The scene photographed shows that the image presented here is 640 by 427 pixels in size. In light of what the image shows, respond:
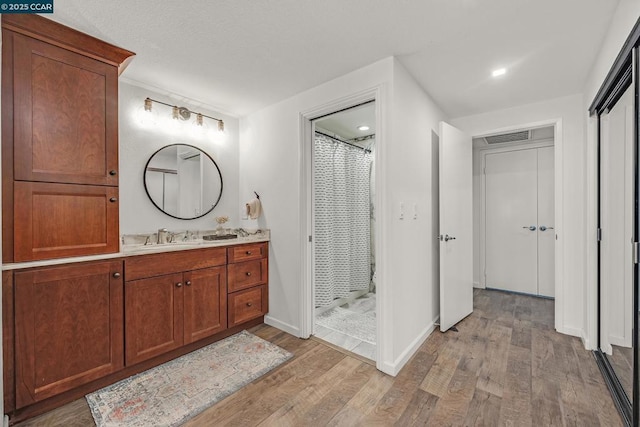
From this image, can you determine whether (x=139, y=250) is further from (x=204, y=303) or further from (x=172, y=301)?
(x=204, y=303)

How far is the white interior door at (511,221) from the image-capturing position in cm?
376

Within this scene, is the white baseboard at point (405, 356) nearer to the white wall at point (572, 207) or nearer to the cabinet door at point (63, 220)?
the white wall at point (572, 207)

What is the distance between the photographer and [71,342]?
5.44 ft

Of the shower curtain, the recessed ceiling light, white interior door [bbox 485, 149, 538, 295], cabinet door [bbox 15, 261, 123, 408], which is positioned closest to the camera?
cabinet door [bbox 15, 261, 123, 408]

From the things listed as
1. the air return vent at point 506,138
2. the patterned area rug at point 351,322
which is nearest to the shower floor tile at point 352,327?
the patterned area rug at point 351,322

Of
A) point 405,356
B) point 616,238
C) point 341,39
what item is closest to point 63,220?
point 341,39

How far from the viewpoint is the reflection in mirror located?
6.28 ft

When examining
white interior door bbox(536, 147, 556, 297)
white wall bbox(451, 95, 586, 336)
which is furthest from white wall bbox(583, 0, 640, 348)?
white interior door bbox(536, 147, 556, 297)

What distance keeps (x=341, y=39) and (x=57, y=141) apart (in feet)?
6.31

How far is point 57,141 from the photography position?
5.48 feet

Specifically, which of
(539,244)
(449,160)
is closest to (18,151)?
(449,160)

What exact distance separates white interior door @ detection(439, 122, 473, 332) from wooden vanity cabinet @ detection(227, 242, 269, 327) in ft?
5.89

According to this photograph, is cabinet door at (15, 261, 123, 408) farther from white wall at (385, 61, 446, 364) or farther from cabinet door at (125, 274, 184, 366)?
white wall at (385, 61, 446, 364)

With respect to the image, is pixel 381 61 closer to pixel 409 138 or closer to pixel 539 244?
pixel 409 138
